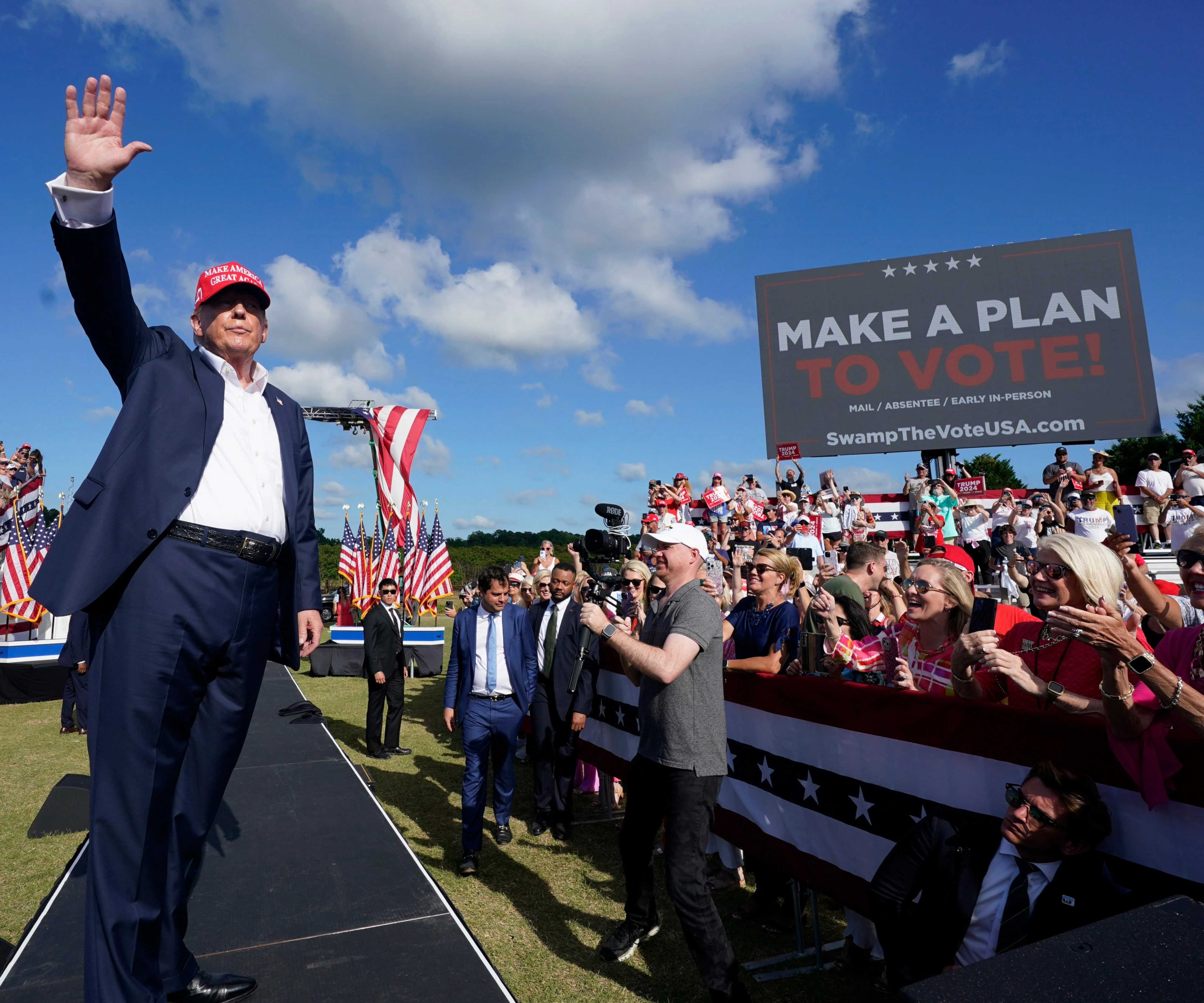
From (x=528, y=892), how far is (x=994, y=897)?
9.73 ft

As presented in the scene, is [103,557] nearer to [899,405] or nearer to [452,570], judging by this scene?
[452,570]

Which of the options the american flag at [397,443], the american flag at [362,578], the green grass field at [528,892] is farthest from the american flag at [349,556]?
the green grass field at [528,892]

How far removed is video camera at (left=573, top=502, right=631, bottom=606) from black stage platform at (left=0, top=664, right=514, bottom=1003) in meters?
1.57

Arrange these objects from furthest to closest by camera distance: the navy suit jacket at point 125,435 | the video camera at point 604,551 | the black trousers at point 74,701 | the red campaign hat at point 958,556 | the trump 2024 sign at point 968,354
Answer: the trump 2024 sign at point 968,354
the black trousers at point 74,701
the red campaign hat at point 958,556
the video camera at point 604,551
the navy suit jacket at point 125,435

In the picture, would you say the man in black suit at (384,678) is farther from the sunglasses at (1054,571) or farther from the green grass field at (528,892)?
the sunglasses at (1054,571)

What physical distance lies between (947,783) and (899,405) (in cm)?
2334

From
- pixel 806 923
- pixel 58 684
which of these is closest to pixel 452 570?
pixel 58 684

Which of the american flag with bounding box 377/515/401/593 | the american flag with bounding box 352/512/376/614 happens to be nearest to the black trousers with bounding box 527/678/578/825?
the american flag with bounding box 377/515/401/593

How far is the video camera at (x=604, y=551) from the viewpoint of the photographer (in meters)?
3.33

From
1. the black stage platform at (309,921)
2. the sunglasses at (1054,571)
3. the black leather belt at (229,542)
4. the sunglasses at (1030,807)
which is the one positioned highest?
the black leather belt at (229,542)

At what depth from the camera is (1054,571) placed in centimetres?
280

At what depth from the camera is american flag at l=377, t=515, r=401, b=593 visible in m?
16.3

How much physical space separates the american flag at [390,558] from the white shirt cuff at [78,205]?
14592mm

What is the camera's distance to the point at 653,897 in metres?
3.59
